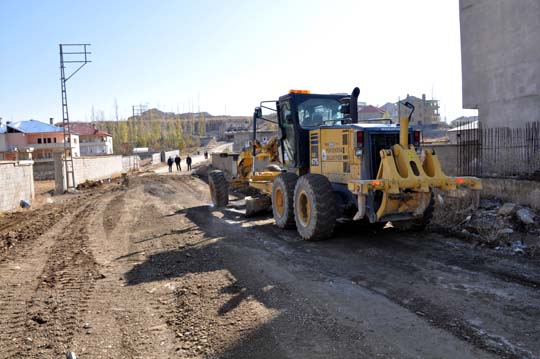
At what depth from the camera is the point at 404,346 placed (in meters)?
4.04

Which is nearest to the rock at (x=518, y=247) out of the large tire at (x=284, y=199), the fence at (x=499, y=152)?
the large tire at (x=284, y=199)

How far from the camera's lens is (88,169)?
31.9 metres

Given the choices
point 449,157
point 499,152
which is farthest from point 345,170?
point 499,152

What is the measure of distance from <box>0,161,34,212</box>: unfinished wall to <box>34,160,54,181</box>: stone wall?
20.9m

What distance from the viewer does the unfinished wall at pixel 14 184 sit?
1602 centimetres

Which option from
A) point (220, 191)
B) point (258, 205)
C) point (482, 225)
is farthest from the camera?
point (220, 191)

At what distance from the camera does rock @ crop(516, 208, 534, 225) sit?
8930 millimetres

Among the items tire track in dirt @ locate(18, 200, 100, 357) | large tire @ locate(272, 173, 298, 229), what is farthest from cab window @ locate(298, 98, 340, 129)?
tire track in dirt @ locate(18, 200, 100, 357)

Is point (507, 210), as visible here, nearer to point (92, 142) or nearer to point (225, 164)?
point (225, 164)

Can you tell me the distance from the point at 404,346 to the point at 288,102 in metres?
6.74

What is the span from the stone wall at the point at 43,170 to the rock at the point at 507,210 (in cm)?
3580

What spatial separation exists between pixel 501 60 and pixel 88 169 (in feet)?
87.9

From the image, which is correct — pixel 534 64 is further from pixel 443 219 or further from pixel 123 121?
pixel 123 121

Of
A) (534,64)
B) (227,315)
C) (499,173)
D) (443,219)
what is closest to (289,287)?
(227,315)
